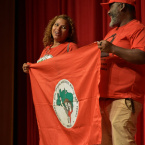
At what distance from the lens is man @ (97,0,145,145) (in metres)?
1.75

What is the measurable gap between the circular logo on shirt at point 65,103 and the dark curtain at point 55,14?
78 centimetres

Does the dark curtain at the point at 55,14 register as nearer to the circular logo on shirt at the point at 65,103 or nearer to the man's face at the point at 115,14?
the man's face at the point at 115,14

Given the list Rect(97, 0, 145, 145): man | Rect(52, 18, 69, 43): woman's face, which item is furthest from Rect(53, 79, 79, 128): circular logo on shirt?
Rect(52, 18, 69, 43): woman's face

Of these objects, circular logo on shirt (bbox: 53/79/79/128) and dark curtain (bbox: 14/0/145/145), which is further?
dark curtain (bbox: 14/0/145/145)

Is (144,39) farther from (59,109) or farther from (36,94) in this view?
(36,94)

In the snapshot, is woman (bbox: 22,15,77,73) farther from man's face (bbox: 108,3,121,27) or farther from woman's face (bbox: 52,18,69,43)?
man's face (bbox: 108,3,121,27)

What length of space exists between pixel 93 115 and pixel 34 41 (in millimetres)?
1961

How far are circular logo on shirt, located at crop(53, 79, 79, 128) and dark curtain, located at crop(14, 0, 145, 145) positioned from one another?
2.56 feet

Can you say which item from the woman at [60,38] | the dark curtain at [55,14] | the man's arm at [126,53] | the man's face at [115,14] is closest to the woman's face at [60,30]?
the woman at [60,38]

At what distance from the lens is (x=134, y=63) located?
1758 millimetres

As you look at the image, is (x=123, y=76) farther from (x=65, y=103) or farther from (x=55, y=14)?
(x=55, y=14)

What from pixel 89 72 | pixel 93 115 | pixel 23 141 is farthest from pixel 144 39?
pixel 23 141

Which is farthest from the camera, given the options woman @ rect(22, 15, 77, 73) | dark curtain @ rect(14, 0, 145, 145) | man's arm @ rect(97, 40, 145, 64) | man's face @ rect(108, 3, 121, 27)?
dark curtain @ rect(14, 0, 145, 145)

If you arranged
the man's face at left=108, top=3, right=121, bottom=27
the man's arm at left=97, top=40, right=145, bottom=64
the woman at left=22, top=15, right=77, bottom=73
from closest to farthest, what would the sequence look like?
the man's arm at left=97, top=40, right=145, bottom=64, the man's face at left=108, top=3, right=121, bottom=27, the woman at left=22, top=15, right=77, bottom=73
